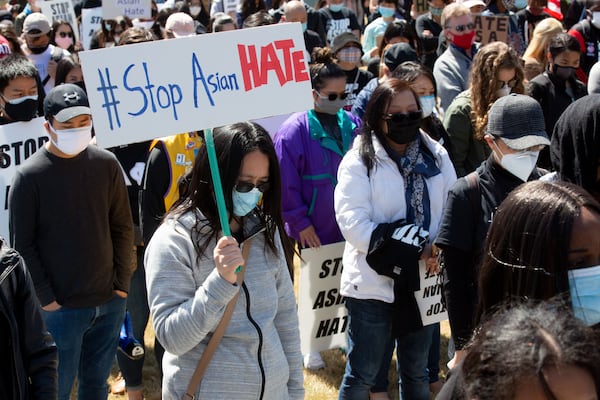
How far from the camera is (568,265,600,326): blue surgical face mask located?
2.20m

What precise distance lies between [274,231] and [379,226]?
106 cm

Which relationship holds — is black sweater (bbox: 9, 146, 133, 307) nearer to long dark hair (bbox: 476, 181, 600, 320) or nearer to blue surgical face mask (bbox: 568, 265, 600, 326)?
long dark hair (bbox: 476, 181, 600, 320)

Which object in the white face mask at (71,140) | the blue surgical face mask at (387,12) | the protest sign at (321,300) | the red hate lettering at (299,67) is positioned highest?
the red hate lettering at (299,67)

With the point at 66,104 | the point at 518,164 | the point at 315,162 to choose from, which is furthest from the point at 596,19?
the point at 66,104

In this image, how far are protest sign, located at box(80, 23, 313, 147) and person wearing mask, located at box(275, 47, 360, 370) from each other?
1931mm

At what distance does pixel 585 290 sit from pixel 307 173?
2.99 metres

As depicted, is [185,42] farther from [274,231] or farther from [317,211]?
[317,211]

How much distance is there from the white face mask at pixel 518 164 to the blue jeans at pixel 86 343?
1992 mm

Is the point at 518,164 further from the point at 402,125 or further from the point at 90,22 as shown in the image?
the point at 90,22

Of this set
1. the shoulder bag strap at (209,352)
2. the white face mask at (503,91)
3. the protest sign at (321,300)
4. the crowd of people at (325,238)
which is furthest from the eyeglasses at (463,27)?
the shoulder bag strap at (209,352)

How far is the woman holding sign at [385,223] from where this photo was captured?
411cm

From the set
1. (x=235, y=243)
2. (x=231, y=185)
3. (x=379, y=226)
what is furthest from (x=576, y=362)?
(x=379, y=226)

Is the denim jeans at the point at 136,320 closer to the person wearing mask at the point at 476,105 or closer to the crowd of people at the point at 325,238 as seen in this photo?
the crowd of people at the point at 325,238

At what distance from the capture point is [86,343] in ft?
14.1
